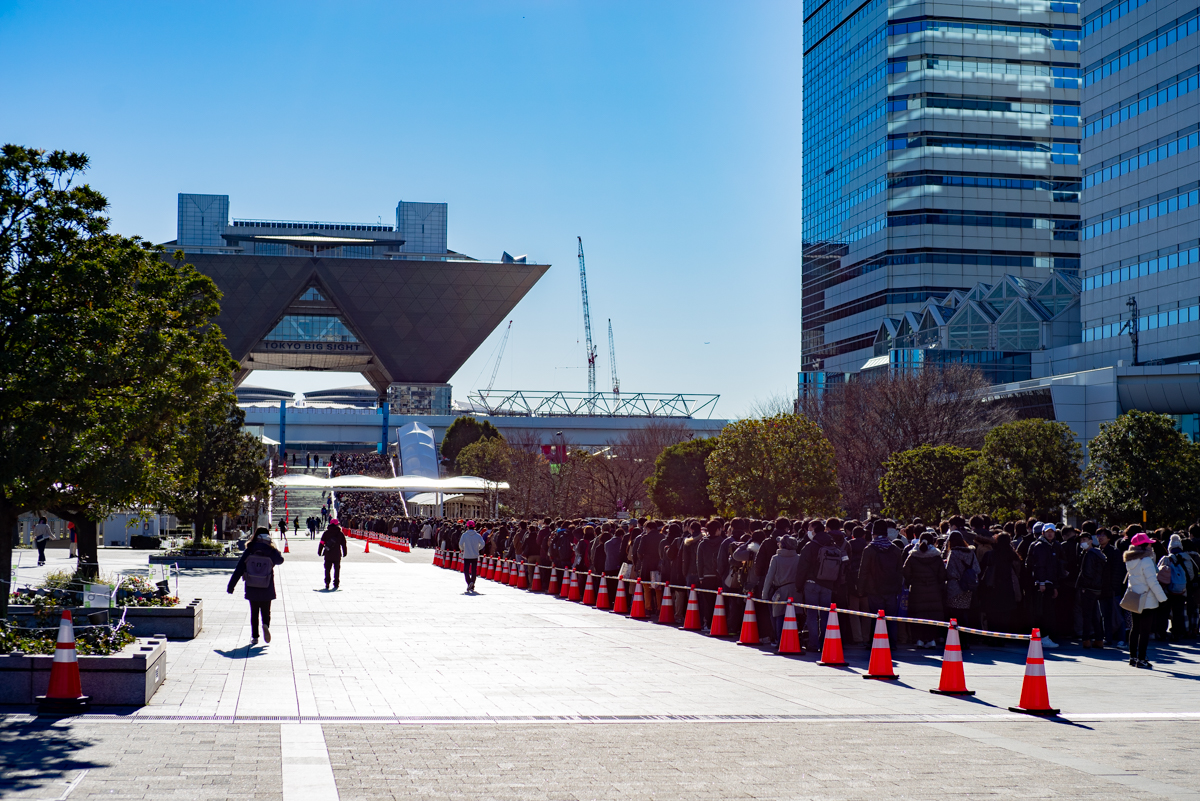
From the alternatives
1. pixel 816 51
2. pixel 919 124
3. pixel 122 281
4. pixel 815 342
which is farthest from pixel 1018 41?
pixel 122 281

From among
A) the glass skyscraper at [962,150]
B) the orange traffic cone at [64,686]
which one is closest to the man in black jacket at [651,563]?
the orange traffic cone at [64,686]

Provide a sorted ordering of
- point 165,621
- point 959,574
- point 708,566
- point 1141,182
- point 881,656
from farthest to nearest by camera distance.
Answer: point 1141,182 < point 708,566 < point 165,621 < point 959,574 < point 881,656

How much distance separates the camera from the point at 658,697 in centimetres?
1195

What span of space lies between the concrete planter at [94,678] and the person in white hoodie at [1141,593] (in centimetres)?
1116

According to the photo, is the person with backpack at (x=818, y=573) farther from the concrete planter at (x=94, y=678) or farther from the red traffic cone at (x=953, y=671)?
the concrete planter at (x=94, y=678)

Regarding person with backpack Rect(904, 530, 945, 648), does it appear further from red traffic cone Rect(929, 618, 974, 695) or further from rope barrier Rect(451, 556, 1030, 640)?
red traffic cone Rect(929, 618, 974, 695)

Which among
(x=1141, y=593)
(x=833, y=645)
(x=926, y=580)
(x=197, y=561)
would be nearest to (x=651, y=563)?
(x=926, y=580)

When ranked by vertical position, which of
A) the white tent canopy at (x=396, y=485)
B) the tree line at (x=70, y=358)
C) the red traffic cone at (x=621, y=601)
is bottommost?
the red traffic cone at (x=621, y=601)

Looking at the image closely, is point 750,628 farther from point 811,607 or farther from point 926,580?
point 926,580

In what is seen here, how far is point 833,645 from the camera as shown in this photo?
14859 millimetres

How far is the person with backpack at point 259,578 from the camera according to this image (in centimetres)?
1647

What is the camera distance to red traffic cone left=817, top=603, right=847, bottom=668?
1480 centimetres

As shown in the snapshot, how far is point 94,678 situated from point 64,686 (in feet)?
1.25

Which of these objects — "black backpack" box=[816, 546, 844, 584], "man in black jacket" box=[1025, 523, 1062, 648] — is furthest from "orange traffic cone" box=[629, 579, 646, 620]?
"man in black jacket" box=[1025, 523, 1062, 648]
